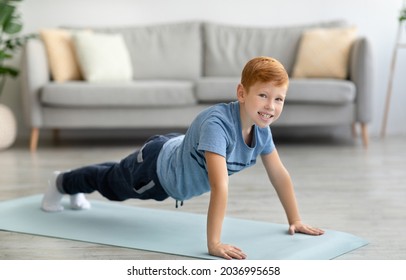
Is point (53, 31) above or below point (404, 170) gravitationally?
above

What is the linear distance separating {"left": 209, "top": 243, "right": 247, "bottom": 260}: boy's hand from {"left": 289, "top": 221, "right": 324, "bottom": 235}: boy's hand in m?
0.31

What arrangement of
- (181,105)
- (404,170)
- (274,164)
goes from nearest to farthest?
(274,164) → (404,170) → (181,105)

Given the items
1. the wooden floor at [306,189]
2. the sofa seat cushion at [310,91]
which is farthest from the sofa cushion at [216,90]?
the wooden floor at [306,189]

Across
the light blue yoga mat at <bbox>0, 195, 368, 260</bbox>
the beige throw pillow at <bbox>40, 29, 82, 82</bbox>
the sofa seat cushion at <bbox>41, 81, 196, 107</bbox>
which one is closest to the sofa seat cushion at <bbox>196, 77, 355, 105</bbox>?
the sofa seat cushion at <bbox>41, 81, 196, 107</bbox>

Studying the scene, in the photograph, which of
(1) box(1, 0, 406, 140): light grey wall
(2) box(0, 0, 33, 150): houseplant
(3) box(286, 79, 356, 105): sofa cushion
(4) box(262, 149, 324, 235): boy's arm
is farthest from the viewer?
(1) box(1, 0, 406, 140): light grey wall

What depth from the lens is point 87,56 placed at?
16.3 feet

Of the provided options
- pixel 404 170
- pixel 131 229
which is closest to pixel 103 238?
pixel 131 229

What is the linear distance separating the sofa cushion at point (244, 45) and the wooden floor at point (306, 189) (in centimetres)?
63

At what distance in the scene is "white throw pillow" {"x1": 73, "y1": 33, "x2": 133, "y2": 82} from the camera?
4961mm

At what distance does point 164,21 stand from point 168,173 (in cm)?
348

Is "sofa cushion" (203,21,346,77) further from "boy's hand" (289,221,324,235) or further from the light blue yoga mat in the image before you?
"boy's hand" (289,221,324,235)

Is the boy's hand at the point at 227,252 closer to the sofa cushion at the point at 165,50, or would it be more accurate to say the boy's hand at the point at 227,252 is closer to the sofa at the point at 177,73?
the sofa at the point at 177,73

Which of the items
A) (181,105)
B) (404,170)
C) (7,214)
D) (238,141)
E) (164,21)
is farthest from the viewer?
(164,21)
